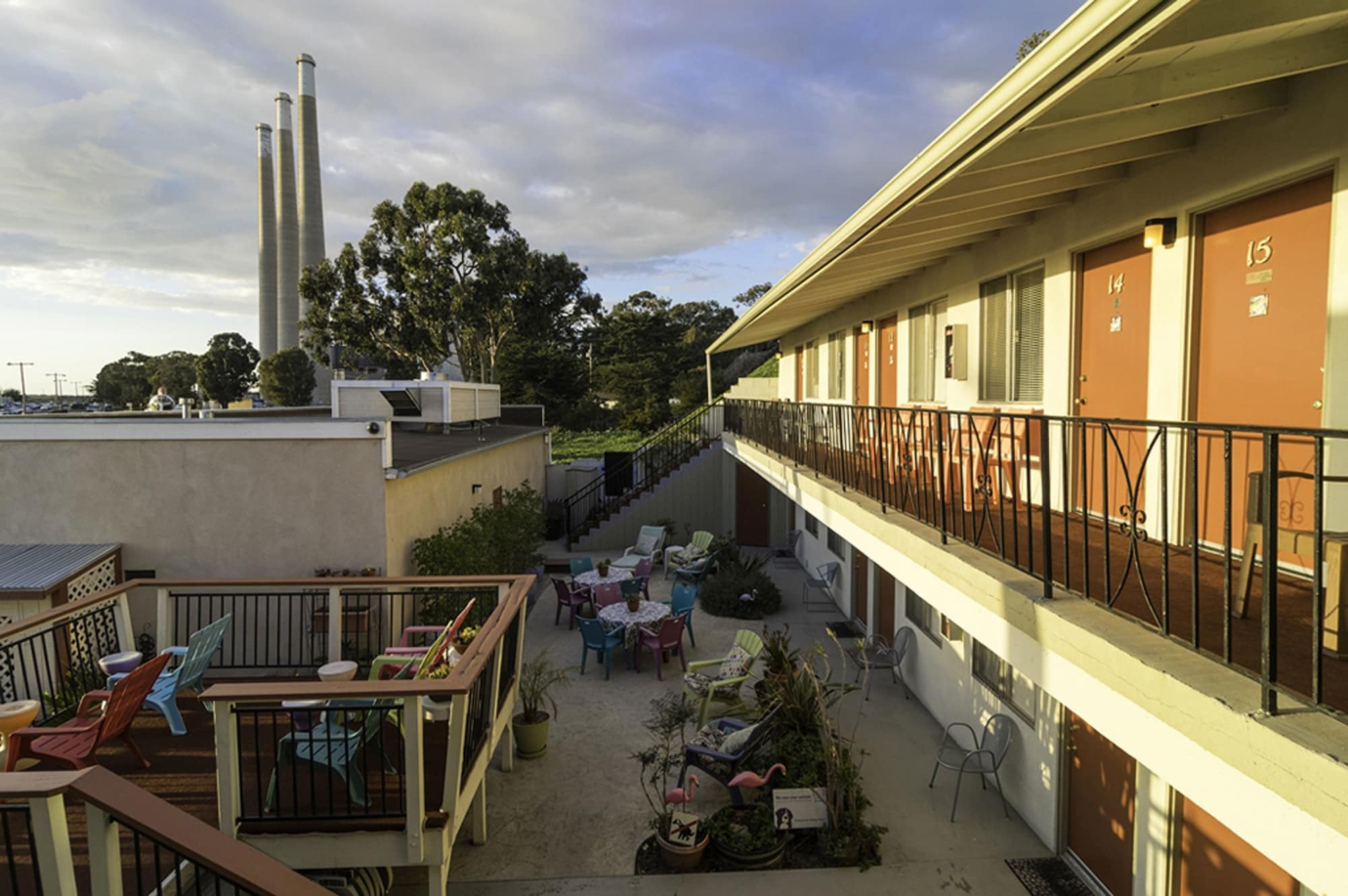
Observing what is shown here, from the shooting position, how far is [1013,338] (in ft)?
23.7

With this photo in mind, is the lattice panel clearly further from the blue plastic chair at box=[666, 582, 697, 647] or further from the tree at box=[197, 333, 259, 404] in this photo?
the tree at box=[197, 333, 259, 404]

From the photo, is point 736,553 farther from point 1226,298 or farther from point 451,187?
point 451,187

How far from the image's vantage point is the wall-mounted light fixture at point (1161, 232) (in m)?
4.76

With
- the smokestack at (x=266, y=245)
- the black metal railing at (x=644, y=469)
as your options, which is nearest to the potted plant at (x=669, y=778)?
the black metal railing at (x=644, y=469)

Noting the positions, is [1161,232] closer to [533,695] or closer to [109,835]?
[109,835]

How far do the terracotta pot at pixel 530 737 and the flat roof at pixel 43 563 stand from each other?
20.0ft

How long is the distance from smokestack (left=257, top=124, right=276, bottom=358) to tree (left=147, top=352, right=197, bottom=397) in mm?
15149

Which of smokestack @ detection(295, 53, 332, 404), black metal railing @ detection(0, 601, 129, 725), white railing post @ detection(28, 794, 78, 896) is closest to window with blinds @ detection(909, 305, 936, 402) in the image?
white railing post @ detection(28, 794, 78, 896)

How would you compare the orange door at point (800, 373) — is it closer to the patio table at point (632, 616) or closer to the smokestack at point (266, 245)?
the patio table at point (632, 616)

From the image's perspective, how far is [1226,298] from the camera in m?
4.45

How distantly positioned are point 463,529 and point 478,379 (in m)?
20.7

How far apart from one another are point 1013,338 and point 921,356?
2571mm

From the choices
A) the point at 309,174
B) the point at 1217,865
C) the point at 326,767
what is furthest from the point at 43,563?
the point at 309,174

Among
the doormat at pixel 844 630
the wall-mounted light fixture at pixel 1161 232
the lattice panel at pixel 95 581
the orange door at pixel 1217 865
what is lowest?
the doormat at pixel 844 630
